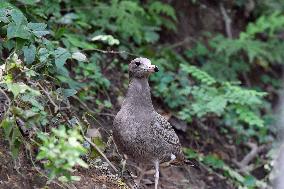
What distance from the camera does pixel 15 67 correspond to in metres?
4.38

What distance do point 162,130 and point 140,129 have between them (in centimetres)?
27

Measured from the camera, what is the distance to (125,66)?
7.59 m

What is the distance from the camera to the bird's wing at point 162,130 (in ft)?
17.3

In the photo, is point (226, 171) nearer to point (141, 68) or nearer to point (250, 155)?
point (250, 155)

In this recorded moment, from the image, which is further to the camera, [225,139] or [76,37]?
[225,139]

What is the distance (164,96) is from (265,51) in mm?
1885

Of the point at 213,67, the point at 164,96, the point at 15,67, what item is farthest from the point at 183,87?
the point at 15,67

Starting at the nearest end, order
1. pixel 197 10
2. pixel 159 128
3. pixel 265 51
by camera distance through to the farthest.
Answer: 1. pixel 159 128
2. pixel 265 51
3. pixel 197 10

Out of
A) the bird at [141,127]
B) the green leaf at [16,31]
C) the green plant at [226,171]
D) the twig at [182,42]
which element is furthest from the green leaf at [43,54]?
the twig at [182,42]

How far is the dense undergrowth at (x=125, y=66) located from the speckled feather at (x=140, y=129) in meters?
0.31

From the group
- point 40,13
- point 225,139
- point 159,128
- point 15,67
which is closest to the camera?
point 15,67

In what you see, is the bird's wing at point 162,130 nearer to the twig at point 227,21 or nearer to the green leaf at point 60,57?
the green leaf at point 60,57

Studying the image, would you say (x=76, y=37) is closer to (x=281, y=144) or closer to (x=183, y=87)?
(x=183, y=87)

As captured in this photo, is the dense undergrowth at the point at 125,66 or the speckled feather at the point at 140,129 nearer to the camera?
the dense undergrowth at the point at 125,66
